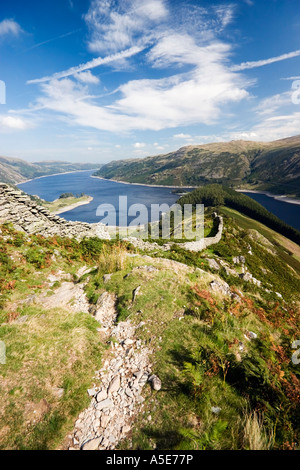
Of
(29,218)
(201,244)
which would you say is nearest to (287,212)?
(201,244)

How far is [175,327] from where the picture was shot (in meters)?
8.68

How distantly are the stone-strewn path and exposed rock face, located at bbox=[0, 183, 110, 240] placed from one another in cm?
1633

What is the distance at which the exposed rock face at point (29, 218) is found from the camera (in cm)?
→ 2027

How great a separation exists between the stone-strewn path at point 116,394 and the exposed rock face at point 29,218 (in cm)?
→ 1633

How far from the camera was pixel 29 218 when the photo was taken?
21.3 meters

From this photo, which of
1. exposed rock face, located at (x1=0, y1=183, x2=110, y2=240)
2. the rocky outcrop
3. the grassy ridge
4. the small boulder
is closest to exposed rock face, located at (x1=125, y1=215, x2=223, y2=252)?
the rocky outcrop

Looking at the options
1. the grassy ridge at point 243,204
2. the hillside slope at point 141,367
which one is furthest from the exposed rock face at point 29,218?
the grassy ridge at point 243,204

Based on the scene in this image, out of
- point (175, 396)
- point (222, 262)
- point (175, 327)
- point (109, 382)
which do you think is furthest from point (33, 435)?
point (222, 262)

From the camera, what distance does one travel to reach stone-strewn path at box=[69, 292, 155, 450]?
5.29 m

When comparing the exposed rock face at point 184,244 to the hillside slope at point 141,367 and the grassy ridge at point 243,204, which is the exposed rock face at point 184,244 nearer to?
the hillside slope at point 141,367

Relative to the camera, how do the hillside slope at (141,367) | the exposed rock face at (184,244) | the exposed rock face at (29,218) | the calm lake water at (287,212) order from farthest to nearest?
the calm lake water at (287,212)
the exposed rock face at (184,244)
the exposed rock face at (29,218)
the hillside slope at (141,367)

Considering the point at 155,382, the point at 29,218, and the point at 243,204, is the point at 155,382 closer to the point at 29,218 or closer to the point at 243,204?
the point at 29,218

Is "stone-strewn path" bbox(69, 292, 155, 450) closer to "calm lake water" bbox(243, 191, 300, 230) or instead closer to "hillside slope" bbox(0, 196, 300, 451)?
"hillside slope" bbox(0, 196, 300, 451)
